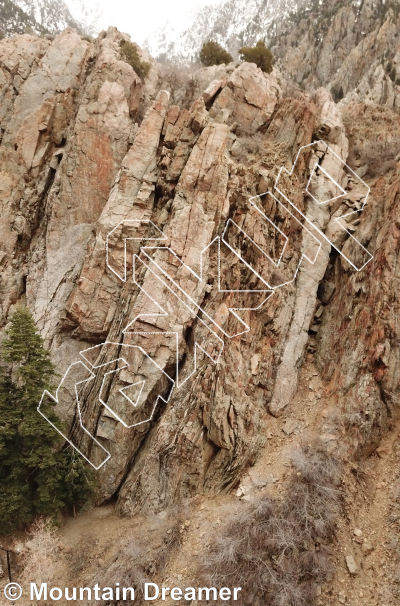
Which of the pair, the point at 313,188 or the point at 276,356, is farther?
the point at 313,188

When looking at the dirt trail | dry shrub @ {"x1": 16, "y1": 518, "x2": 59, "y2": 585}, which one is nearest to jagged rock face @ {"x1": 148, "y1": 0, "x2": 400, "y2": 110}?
the dirt trail

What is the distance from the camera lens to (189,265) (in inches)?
611

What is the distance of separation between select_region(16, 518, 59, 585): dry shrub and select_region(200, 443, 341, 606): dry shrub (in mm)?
Result: 5423

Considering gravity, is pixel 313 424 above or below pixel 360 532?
above

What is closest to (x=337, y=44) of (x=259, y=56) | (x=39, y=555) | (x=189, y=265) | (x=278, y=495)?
(x=259, y=56)

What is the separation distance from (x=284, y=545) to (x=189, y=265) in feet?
34.8

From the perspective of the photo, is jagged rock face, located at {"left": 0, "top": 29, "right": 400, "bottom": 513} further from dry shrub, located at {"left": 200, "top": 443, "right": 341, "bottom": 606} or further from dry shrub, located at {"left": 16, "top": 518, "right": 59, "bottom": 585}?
dry shrub, located at {"left": 16, "top": 518, "right": 59, "bottom": 585}

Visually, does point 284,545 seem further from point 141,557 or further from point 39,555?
point 39,555

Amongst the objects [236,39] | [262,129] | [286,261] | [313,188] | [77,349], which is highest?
[236,39]

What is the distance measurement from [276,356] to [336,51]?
53852 mm

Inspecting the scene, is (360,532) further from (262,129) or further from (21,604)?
(262,129)

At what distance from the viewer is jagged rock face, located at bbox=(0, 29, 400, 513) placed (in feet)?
47.7

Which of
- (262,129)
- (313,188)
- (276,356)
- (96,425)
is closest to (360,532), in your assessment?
(276,356)

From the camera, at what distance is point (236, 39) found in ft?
249
